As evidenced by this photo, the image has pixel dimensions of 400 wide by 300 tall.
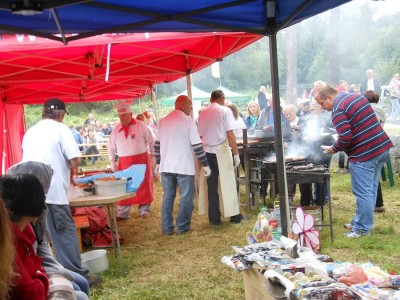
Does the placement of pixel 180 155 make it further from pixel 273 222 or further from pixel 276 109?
pixel 276 109

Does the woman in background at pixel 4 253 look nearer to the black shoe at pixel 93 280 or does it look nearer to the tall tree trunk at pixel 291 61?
the black shoe at pixel 93 280

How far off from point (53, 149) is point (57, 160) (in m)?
0.10

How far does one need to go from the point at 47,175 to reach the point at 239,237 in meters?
2.99

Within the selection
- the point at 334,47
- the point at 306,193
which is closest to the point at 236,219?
the point at 306,193

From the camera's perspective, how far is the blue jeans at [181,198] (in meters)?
5.89

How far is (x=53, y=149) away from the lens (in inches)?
154

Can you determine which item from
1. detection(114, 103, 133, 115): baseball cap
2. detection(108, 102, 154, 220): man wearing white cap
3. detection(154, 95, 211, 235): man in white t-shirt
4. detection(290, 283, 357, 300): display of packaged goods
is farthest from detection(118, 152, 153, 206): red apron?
detection(290, 283, 357, 300): display of packaged goods

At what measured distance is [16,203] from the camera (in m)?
2.42

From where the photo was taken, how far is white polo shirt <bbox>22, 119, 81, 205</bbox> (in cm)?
389

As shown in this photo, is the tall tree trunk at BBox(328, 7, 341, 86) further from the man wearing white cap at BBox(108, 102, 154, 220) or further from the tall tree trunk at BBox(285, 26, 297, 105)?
the man wearing white cap at BBox(108, 102, 154, 220)

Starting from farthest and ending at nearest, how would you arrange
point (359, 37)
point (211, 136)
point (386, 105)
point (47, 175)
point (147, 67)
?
point (359, 37) < point (386, 105) < point (147, 67) < point (211, 136) < point (47, 175)

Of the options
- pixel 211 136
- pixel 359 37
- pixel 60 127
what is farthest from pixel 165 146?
pixel 359 37

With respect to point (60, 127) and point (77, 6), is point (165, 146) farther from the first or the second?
point (77, 6)

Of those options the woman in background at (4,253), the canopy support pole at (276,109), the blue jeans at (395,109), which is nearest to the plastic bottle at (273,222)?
the canopy support pole at (276,109)
